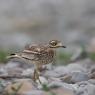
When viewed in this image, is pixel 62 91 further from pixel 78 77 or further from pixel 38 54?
pixel 78 77

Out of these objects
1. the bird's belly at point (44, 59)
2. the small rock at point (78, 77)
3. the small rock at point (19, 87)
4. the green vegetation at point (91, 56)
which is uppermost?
the bird's belly at point (44, 59)

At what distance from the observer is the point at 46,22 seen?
26984 mm

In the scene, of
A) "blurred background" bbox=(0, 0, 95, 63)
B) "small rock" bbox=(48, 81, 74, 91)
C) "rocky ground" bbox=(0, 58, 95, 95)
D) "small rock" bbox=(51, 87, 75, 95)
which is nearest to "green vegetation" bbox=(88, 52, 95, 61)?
"rocky ground" bbox=(0, 58, 95, 95)

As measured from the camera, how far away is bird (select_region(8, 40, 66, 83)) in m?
9.38

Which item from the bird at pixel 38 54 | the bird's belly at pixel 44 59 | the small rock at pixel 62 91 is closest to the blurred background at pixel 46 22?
the bird at pixel 38 54

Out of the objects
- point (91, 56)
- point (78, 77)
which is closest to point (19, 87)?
point (78, 77)

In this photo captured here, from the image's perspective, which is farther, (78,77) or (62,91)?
(78,77)

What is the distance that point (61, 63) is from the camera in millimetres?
14141

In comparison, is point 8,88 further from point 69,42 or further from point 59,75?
point 69,42

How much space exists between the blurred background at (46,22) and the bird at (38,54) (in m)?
8.64

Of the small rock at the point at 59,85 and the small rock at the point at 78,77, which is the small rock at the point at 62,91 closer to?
the small rock at the point at 59,85

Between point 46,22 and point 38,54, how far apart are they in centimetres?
1758

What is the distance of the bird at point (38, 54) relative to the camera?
938cm

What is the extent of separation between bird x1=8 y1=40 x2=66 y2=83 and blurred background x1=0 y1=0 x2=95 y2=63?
28.3ft
